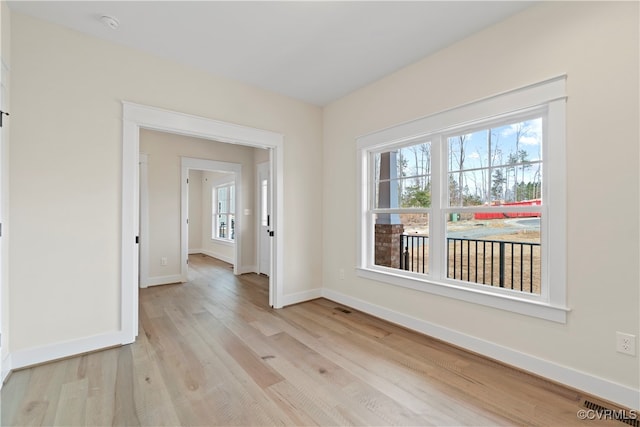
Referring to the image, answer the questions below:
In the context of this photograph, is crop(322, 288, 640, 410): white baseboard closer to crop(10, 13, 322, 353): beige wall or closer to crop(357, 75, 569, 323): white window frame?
crop(357, 75, 569, 323): white window frame

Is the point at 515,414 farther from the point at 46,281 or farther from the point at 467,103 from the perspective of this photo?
the point at 46,281

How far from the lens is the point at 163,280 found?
484 centimetres

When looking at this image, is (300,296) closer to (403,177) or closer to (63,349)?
(403,177)

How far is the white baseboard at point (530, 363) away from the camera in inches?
71.8

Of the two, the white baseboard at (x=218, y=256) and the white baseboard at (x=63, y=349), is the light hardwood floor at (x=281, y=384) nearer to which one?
the white baseboard at (x=63, y=349)

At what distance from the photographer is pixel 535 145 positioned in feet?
7.53

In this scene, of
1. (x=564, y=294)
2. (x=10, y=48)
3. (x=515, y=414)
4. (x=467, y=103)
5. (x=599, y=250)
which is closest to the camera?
(x=515, y=414)

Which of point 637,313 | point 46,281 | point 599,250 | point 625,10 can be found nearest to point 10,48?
point 46,281

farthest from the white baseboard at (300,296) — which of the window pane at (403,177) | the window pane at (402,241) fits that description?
the window pane at (403,177)

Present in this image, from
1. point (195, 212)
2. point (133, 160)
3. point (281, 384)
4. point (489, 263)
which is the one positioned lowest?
point (281, 384)

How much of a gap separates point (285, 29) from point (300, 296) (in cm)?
307

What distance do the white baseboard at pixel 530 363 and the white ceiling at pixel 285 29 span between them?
2.65m

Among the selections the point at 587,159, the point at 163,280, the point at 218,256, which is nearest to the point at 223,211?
the point at 218,256

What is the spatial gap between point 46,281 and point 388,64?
3650mm
